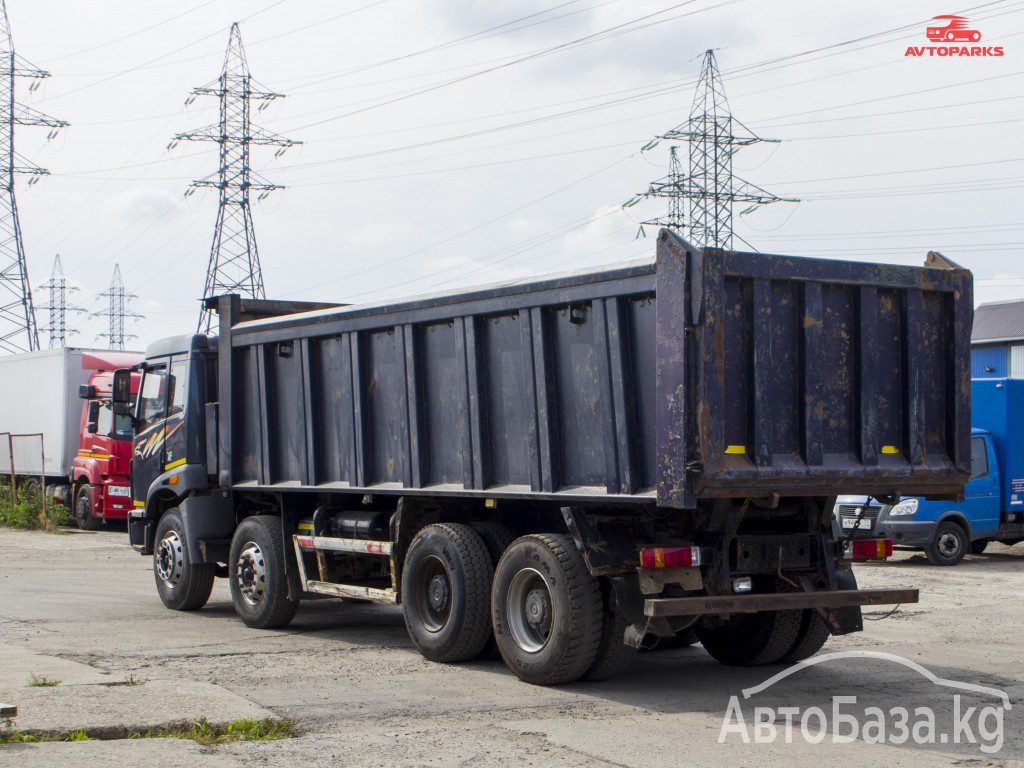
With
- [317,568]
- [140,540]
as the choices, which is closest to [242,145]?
[140,540]

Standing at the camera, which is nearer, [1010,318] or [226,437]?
[226,437]

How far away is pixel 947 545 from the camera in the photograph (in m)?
18.3

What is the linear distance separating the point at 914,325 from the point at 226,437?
263 inches

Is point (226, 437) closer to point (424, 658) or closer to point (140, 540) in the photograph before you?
point (140, 540)

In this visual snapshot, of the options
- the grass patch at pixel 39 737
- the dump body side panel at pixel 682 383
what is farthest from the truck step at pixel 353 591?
the grass patch at pixel 39 737

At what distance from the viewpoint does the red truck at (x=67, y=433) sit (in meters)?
24.8

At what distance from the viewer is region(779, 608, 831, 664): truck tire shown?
9.62 metres

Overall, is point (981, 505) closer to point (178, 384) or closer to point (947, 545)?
point (947, 545)

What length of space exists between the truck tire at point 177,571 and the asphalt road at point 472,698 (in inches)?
7.5

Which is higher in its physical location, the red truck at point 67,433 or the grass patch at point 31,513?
the red truck at point 67,433

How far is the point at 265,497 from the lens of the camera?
493 inches

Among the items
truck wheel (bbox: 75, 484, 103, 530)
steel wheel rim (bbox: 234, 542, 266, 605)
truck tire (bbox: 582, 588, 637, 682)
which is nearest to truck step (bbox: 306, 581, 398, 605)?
steel wheel rim (bbox: 234, 542, 266, 605)

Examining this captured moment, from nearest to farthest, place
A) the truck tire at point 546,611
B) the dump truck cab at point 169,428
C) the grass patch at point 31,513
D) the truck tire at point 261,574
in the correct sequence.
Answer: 1. the truck tire at point 546,611
2. the truck tire at point 261,574
3. the dump truck cab at point 169,428
4. the grass patch at point 31,513

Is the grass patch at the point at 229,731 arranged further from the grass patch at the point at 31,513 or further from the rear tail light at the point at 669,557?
the grass patch at the point at 31,513
